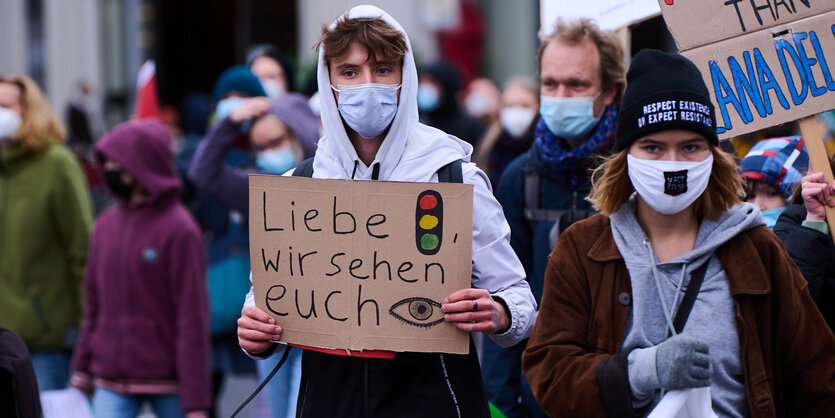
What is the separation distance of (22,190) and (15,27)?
15330 mm

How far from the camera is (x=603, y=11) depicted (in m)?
5.13

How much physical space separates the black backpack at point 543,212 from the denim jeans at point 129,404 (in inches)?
90.3

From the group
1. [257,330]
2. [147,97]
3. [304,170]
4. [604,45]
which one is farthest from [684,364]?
[147,97]

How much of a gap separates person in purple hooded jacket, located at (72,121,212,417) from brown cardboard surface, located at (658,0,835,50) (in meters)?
2.93

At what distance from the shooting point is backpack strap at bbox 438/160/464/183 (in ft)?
11.0

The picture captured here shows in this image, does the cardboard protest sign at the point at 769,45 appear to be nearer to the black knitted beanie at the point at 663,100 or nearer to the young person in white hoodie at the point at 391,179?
the black knitted beanie at the point at 663,100

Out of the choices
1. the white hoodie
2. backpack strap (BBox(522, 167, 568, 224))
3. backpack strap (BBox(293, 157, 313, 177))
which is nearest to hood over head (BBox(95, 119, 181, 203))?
backpack strap (BBox(522, 167, 568, 224))

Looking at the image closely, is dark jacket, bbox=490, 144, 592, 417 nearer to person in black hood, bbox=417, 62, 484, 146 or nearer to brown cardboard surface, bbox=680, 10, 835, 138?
brown cardboard surface, bbox=680, 10, 835, 138

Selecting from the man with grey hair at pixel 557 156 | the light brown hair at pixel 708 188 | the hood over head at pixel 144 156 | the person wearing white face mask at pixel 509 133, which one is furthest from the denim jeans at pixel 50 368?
the light brown hair at pixel 708 188

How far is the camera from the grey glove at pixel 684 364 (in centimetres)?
291

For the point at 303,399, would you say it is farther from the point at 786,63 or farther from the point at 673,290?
the point at 786,63

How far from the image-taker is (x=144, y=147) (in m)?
6.05

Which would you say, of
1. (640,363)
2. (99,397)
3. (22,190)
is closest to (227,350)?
(99,397)

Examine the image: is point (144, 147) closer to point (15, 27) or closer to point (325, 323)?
point (325, 323)
